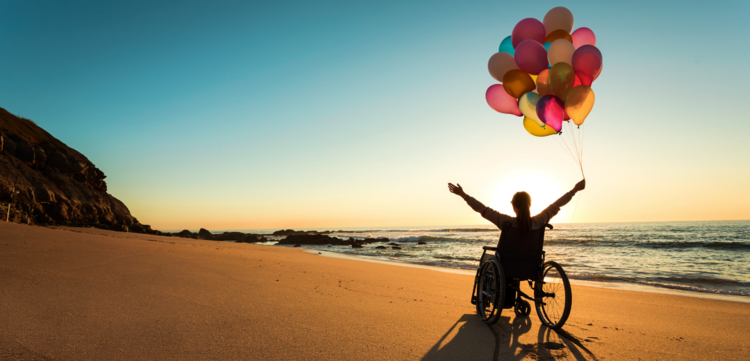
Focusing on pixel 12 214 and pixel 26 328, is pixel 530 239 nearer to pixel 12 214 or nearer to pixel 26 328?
pixel 26 328

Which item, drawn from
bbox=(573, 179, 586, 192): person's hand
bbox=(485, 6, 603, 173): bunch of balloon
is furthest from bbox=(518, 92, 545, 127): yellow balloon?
bbox=(573, 179, 586, 192): person's hand

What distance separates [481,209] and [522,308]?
1.36m

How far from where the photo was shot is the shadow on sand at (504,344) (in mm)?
2873

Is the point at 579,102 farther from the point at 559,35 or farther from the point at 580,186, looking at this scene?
the point at 559,35

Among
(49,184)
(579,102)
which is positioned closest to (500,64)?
(579,102)

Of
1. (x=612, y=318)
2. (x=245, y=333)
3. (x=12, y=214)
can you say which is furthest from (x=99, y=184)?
(x=612, y=318)

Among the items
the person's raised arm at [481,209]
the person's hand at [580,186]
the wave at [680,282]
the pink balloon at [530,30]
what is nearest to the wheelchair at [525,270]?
the person's raised arm at [481,209]

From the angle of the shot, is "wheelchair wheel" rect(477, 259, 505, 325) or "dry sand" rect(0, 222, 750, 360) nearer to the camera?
"dry sand" rect(0, 222, 750, 360)

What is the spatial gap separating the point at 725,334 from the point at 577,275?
7336mm

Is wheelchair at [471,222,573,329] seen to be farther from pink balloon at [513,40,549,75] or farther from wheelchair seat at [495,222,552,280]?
pink balloon at [513,40,549,75]

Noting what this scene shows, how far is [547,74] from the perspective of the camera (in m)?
4.84

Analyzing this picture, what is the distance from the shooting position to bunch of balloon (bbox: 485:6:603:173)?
4.58m

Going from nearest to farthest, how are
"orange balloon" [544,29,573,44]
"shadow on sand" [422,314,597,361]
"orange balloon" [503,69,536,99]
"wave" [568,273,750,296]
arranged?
"shadow on sand" [422,314,597,361]
"orange balloon" [503,69,536,99]
"orange balloon" [544,29,573,44]
"wave" [568,273,750,296]

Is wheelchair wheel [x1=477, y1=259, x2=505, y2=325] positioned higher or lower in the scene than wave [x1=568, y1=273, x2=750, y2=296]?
higher
